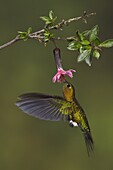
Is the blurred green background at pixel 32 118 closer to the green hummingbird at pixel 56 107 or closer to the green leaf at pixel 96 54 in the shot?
the green hummingbird at pixel 56 107

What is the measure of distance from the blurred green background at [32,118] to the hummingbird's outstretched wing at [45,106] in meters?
1.29

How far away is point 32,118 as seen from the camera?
8.00 ft

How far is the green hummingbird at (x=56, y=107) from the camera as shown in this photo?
1.04 meters

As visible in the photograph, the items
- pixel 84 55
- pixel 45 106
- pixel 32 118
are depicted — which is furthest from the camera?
pixel 32 118

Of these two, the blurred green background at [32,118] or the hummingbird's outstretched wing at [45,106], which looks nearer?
the hummingbird's outstretched wing at [45,106]

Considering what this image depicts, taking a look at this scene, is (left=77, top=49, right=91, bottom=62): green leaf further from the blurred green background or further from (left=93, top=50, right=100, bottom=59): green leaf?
the blurred green background

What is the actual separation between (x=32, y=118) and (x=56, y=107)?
4.35ft

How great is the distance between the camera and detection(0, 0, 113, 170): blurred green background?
7.95 feet

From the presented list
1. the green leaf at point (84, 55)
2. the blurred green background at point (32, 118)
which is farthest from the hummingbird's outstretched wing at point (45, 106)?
the blurred green background at point (32, 118)

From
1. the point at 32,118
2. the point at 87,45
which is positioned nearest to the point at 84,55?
the point at 87,45

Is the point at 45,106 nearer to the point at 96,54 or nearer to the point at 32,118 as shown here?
the point at 96,54

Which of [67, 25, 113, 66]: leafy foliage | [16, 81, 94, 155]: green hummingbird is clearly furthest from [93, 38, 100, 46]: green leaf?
[16, 81, 94, 155]: green hummingbird

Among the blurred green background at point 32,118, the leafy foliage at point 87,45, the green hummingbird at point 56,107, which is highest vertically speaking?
the blurred green background at point 32,118

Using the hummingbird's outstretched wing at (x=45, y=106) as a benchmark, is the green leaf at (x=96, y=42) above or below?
above
